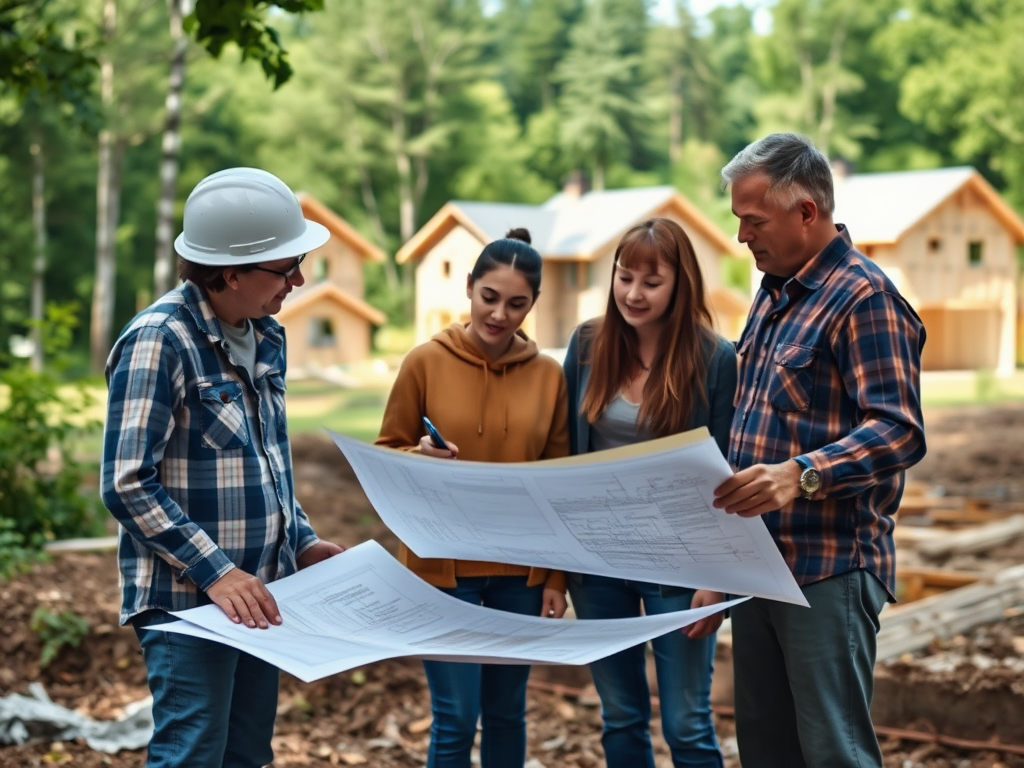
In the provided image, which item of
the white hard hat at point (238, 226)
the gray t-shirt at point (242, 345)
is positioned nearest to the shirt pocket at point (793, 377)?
the white hard hat at point (238, 226)

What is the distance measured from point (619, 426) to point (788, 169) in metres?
0.86

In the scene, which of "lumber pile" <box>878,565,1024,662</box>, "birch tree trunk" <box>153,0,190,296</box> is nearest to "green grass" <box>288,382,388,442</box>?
"birch tree trunk" <box>153,0,190,296</box>

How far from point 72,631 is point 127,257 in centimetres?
2956

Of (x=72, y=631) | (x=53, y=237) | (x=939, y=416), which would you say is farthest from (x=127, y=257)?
(x=72, y=631)

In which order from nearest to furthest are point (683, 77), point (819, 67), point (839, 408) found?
point (839, 408) → point (819, 67) → point (683, 77)

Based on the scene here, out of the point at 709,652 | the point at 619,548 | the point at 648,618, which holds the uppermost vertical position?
the point at 619,548

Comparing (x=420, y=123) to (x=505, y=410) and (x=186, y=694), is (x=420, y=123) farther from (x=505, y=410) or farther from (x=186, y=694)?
(x=186, y=694)

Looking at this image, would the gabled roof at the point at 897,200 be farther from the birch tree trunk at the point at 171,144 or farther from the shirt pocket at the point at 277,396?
the shirt pocket at the point at 277,396

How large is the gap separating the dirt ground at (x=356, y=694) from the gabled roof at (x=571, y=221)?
35.4ft

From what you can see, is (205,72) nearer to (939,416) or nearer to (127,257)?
(127,257)

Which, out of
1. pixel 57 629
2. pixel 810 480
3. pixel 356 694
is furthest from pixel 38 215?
pixel 810 480

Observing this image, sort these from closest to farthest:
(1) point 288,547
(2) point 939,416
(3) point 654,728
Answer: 1. (1) point 288,547
2. (3) point 654,728
3. (2) point 939,416

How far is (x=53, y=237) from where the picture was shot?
31906 mm

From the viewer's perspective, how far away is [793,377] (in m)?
2.69
